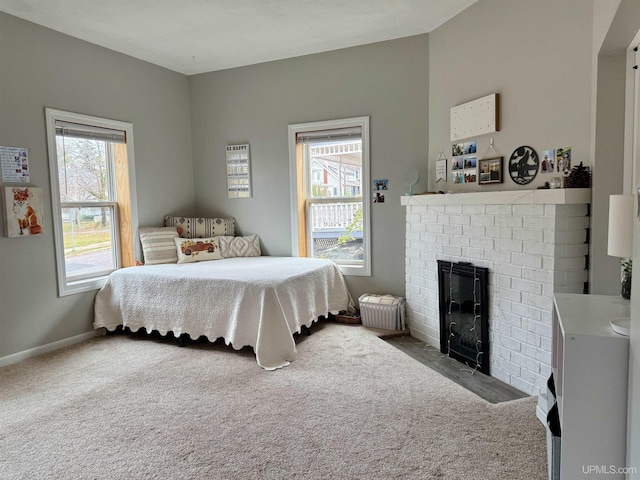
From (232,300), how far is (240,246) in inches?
52.8

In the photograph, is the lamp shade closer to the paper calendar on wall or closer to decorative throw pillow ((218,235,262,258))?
decorative throw pillow ((218,235,262,258))

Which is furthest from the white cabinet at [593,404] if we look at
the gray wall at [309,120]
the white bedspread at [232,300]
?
the gray wall at [309,120]

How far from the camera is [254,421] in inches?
89.1

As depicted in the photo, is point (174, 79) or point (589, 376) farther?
point (174, 79)

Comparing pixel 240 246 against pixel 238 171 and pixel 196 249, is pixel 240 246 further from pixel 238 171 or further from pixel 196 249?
pixel 238 171

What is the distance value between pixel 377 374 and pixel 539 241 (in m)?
1.37

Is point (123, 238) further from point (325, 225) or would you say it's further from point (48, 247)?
point (325, 225)

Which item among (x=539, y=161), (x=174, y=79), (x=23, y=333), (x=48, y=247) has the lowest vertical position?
(x=23, y=333)

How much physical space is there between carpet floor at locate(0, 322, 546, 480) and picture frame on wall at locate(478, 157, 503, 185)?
1.49 metres

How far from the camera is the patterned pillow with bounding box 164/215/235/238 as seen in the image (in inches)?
175

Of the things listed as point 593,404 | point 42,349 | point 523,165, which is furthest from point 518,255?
point 42,349

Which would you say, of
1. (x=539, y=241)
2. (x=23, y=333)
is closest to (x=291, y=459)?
(x=539, y=241)

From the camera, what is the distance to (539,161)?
2.74 m
